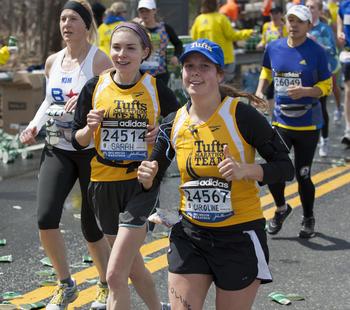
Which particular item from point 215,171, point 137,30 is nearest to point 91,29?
point 137,30

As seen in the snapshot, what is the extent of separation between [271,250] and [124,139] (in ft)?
8.09

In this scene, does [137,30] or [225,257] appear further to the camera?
[137,30]

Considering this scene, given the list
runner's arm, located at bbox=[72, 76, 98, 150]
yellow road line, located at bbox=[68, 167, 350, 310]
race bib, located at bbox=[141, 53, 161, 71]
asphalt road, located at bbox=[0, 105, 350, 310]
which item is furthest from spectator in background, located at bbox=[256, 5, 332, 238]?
race bib, located at bbox=[141, 53, 161, 71]

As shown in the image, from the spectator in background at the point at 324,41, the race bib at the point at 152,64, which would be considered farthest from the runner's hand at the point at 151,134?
the race bib at the point at 152,64

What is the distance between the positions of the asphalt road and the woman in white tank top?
0.30 m

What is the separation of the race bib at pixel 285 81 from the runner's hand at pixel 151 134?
2.71m

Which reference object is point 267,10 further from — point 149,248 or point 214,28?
point 149,248

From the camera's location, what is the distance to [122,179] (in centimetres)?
571

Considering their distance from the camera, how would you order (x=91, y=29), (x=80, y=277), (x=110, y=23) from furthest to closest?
1. (x=110, y=23)
2. (x=80, y=277)
3. (x=91, y=29)

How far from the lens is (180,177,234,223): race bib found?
4648 mm

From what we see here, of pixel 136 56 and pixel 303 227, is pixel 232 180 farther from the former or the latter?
pixel 303 227

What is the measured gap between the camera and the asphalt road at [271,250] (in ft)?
21.8

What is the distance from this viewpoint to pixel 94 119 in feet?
18.0

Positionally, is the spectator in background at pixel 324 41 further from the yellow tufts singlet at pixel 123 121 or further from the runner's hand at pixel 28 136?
the yellow tufts singlet at pixel 123 121
